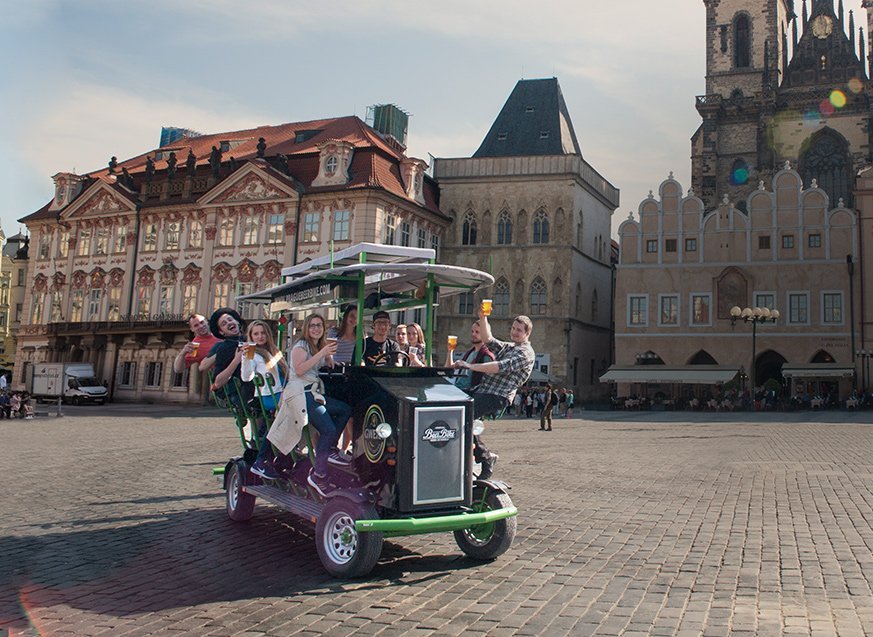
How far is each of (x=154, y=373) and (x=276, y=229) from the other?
10.9 metres

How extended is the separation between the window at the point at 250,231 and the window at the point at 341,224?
5.05 m

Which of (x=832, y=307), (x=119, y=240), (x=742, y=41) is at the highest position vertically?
(x=742, y=41)

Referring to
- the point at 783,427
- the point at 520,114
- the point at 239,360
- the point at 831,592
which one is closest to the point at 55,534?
the point at 239,360

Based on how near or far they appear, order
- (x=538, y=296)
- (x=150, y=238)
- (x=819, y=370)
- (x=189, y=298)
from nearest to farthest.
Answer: (x=819, y=370) < (x=189, y=298) < (x=538, y=296) < (x=150, y=238)

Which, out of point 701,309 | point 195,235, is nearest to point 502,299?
point 701,309

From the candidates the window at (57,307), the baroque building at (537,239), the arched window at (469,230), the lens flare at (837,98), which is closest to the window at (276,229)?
the baroque building at (537,239)

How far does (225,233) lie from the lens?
4744cm

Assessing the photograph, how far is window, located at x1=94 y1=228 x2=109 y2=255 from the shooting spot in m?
51.3

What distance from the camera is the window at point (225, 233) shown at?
47250 millimetres

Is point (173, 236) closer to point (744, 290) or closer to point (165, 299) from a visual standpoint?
point (165, 299)

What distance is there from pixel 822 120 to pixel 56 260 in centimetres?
5308

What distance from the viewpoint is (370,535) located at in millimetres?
6418

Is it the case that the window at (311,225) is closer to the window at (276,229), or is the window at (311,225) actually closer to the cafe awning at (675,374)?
the window at (276,229)

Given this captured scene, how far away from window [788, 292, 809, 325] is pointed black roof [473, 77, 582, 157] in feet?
51.3
